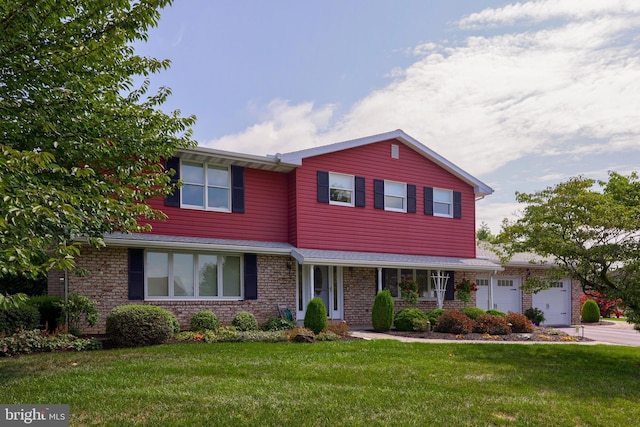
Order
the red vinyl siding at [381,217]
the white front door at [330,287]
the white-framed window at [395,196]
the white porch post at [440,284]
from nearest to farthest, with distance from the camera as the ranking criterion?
the red vinyl siding at [381,217]
the white front door at [330,287]
the white porch post at [440,284]
the white-framed window at [395,196]

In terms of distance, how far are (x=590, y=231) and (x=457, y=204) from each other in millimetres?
8769

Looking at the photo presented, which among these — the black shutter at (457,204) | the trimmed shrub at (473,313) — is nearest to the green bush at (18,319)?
the trimmed shrub at (473,313)

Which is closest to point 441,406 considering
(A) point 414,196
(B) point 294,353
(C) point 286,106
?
(B) point 294,353

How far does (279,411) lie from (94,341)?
7013 mm

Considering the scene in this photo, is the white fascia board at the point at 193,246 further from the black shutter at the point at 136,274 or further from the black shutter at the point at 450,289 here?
the black shutter at the point at 450,289

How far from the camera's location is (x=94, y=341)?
11766mm

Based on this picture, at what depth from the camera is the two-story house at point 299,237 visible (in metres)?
15.1

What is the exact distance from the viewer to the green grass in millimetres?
6453

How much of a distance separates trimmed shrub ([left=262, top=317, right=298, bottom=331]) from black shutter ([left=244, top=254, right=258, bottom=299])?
1058 mm

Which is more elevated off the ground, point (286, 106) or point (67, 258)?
point (286, 106)

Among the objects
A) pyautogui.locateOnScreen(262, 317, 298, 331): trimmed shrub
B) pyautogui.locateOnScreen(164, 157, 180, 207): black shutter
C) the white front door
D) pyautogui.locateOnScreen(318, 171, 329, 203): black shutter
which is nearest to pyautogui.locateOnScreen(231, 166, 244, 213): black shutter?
pyautogui.locateOnScreen(164, 157, 180, 207): black shutter

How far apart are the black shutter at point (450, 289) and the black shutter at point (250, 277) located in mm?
8100

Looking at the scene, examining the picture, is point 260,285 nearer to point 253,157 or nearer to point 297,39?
point 253,157

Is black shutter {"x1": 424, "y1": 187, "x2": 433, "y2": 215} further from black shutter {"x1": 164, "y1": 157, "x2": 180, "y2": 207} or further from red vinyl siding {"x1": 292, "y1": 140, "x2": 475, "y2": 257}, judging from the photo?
black shutter {"x1": 164, "y1": 157, "x2": 180, "y2": 207}
